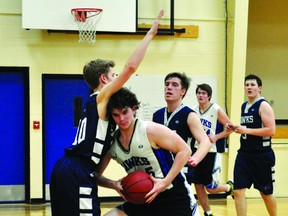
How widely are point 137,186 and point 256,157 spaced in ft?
11.3

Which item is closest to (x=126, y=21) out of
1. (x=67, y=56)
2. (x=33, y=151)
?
(x=67, y=56)

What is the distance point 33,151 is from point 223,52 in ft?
13.2

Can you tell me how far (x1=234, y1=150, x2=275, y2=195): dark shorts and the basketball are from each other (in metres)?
3.20

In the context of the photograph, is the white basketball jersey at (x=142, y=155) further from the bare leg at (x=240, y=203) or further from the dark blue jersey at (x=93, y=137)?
the bare leg at (x=240, y=203)

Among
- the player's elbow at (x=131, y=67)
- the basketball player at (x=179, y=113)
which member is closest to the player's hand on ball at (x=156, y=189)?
the player's elbow at (x=131, y=67)

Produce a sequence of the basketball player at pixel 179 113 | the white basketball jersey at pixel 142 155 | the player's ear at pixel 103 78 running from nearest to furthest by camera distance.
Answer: the white basketball jersey at pixel 142 155 < the player's ear at pixel 103 78 < the basketball player at pixel 179 113

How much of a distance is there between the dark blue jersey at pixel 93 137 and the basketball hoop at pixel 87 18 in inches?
229

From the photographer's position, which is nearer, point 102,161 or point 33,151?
point 102,161

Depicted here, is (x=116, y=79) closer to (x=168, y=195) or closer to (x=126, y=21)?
(x=168, y=195)

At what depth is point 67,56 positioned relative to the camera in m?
10.8

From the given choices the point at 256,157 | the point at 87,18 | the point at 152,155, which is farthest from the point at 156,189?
the point at 87,18

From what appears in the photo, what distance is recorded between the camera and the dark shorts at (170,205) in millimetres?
4508

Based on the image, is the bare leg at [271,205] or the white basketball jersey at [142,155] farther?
the bare leg at [271,205]

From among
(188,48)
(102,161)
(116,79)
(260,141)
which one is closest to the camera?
(116,79)
